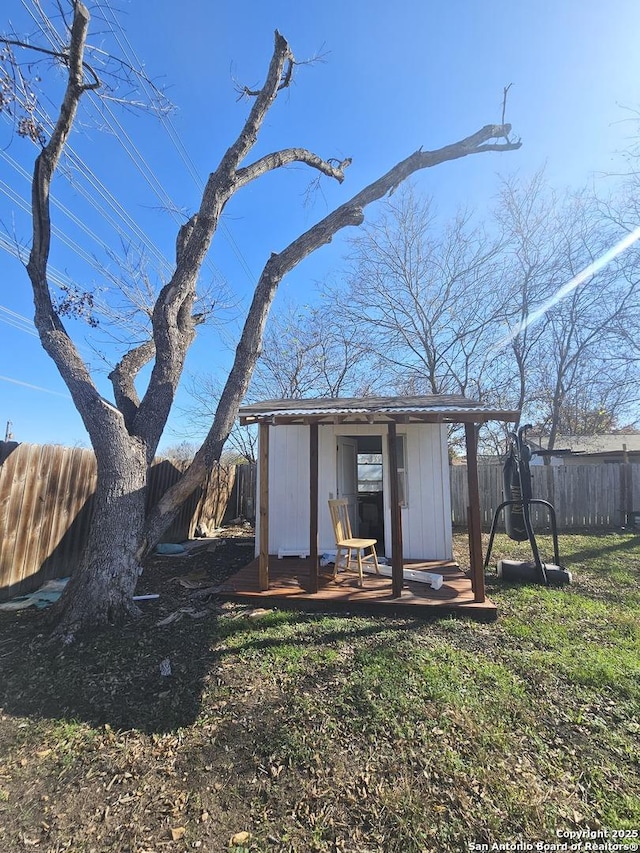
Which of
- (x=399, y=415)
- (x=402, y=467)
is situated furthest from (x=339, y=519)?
(x=399, y=415)

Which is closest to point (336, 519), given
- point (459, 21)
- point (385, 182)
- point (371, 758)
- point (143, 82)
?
point (371, 758)

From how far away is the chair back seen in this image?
209 inches

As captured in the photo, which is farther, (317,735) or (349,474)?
(349,474)

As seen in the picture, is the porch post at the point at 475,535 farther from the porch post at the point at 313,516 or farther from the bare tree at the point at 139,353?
the bare tree at the point at 139,353

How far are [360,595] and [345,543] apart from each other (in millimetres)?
756

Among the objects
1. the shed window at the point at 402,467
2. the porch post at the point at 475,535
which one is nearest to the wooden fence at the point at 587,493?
the shed window at the point at 402,467

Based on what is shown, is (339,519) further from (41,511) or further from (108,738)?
(41,511)

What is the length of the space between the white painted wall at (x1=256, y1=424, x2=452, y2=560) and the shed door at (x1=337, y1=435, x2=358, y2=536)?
0.61ft

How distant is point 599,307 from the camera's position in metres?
11.7

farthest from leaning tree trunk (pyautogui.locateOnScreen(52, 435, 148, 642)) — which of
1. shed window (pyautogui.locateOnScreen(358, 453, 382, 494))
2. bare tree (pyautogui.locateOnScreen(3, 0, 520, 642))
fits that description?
shed window (pyautogui.locateOnScreen(358, 453, 382, 494))

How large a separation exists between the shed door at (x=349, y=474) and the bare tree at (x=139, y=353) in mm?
2209

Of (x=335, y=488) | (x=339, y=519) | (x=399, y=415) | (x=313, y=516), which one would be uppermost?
(x=399, y=415)

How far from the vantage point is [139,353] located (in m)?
5.36

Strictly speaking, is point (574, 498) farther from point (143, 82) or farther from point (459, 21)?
point (143, 82)
